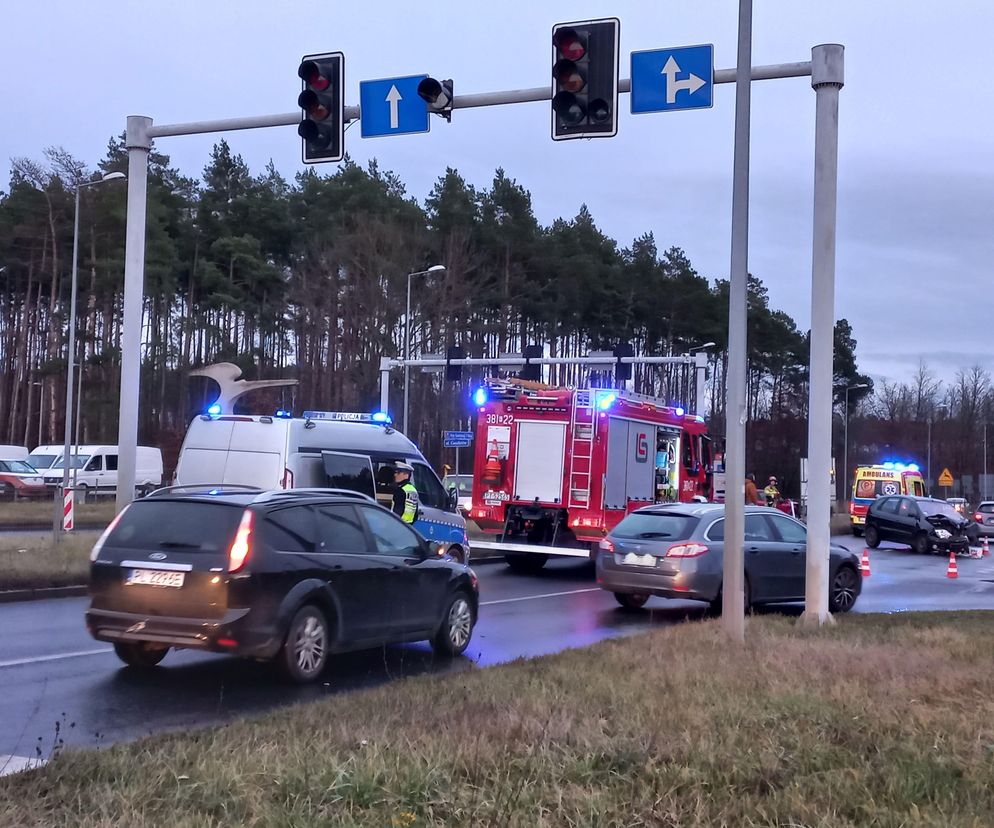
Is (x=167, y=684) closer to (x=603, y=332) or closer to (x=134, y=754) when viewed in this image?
(x=134, y=754)

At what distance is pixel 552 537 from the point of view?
2095cm

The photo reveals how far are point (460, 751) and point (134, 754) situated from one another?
1787 mm

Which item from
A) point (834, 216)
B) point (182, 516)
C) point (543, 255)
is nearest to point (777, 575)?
point (834, 216)

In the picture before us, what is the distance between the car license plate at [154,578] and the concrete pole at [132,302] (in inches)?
240

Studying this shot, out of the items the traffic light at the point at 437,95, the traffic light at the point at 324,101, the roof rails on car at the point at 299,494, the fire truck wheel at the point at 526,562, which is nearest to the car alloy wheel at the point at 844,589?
the fire truck wheel at the point at 526,562

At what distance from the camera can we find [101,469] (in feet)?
152

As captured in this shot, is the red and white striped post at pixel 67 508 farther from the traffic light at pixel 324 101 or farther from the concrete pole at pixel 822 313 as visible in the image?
the concrete pole at pixel 822 313

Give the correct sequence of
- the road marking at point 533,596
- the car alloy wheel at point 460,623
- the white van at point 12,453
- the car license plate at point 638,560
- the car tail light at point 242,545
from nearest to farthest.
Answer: the car tail light at point 242,545, the car alloy wheel at point 460,623, the car license plate at point 638,560, the road marking at point 533,596, the white van at point 12,453

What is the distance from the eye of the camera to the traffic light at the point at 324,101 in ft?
39.4

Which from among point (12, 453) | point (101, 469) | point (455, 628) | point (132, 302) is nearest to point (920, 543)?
point (132, 302)

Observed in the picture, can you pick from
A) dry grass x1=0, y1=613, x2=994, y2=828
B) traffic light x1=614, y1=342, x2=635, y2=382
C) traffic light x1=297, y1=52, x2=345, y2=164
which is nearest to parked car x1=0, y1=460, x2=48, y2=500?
traffic light x1=614, y1=342, x2=635, y2=382

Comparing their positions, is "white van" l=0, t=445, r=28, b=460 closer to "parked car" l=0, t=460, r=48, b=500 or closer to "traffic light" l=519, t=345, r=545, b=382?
"parked car" l=0, t=460, r=48, b=500

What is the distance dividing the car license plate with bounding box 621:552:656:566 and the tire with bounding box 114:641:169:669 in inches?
266

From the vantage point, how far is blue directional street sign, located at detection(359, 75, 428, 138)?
12250 millimetres
